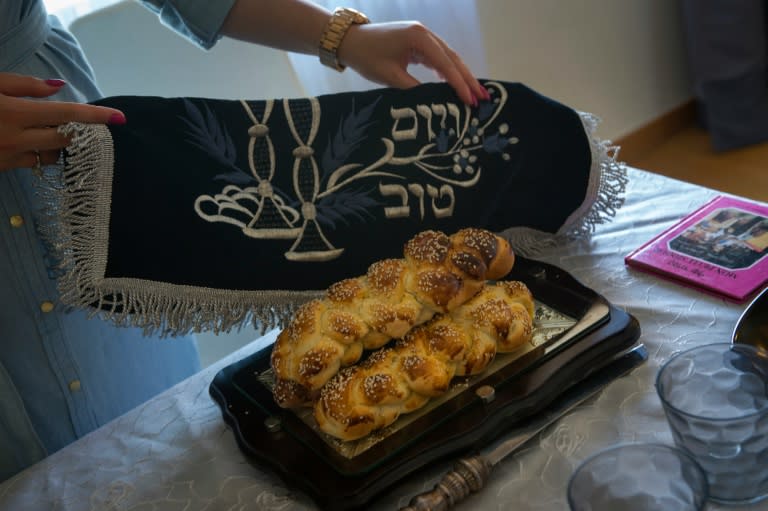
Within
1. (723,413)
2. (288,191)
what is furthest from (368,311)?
(723,413)

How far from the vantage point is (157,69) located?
1.33 m

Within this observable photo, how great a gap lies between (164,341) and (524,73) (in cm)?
144

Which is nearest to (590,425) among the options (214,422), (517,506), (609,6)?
(517,506)

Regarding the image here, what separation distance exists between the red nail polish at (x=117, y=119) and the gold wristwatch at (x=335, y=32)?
292 mm

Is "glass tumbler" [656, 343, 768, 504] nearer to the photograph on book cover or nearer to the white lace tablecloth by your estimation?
the white lace tablecloth

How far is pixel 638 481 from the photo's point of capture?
51cm

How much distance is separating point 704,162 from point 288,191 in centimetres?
207

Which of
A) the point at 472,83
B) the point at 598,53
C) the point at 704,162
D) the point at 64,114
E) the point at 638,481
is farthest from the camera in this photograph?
the point at 704,162

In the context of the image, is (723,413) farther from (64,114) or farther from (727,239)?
(64,114)

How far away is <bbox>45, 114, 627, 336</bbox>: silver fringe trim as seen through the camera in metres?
0.72

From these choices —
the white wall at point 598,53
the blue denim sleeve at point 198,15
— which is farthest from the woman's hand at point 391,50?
the white wall at point 598,53

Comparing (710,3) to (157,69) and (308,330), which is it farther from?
(308,330)

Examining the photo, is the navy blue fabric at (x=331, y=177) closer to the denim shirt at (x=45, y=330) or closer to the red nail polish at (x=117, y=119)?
the red nail polish at (x=117, y=119)

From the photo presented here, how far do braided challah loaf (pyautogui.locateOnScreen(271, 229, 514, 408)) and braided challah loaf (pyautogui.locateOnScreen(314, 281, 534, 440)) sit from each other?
0.5 inches
